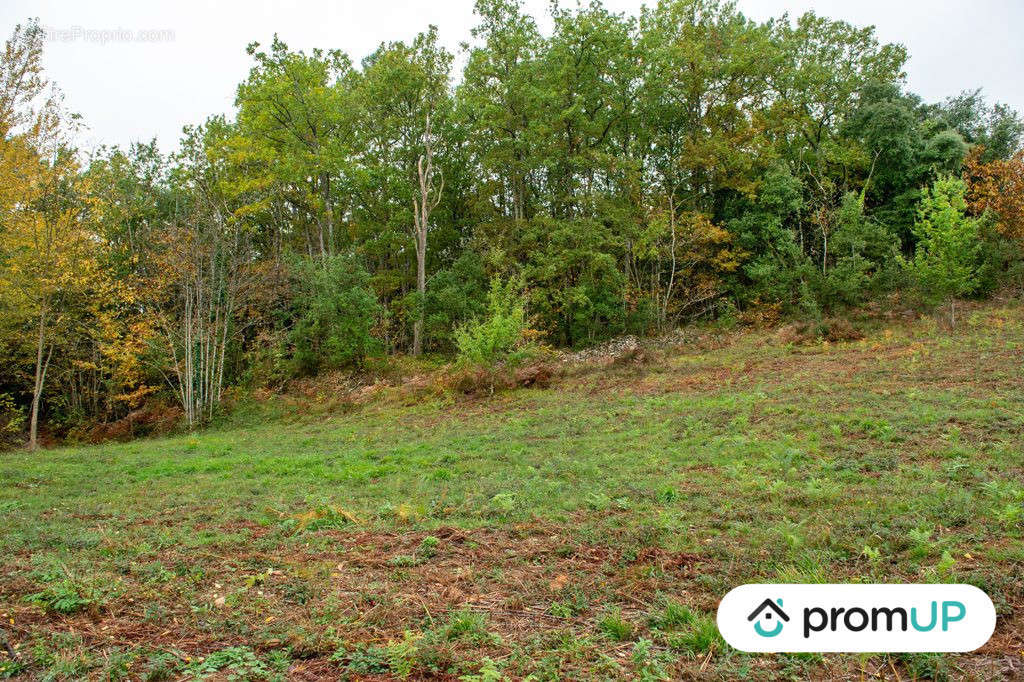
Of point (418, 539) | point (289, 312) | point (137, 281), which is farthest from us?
point (289, 312)

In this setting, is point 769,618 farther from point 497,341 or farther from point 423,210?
point 423,210

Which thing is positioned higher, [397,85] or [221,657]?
[397,85]

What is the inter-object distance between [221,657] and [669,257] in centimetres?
2291

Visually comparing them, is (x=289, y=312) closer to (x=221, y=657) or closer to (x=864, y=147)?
(x=221, y=657)

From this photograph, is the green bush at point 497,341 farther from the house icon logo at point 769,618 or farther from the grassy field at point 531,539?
the house icon logo at point 769,618

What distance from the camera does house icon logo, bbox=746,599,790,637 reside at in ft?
11.5

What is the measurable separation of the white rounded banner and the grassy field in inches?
4.7

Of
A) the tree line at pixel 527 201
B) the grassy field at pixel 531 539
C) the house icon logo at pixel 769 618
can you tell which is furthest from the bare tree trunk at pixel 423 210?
the house icon logo at pixel 769 618

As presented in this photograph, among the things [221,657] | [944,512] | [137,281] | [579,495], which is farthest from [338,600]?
[137,281]

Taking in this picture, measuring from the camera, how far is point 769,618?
11.8ft

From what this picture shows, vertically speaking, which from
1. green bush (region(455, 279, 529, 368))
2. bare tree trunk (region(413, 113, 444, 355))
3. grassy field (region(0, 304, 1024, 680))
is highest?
bare tree trunk (region(413, 113, 444, 355))

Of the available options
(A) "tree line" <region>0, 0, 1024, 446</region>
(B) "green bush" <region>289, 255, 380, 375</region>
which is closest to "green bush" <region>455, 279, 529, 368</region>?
(A) "tree line" <region>0, 0, 1024, 446</region>

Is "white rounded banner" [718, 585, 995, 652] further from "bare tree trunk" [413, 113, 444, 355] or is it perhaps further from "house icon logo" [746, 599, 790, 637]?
"bare tree trunk" [413, 113, 444, 355]

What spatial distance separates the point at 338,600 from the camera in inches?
165
